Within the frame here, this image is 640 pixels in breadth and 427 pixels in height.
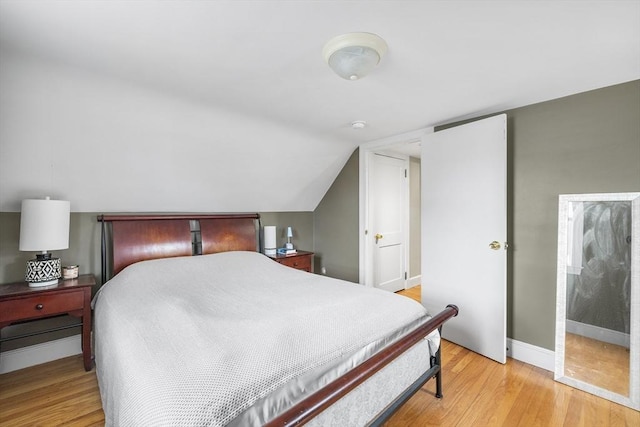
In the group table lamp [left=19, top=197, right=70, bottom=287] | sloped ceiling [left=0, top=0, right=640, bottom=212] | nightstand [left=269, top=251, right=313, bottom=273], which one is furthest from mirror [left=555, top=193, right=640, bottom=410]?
table lamp [left=19, top=197, right=70, bottom=287]

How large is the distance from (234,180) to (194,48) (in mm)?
1821

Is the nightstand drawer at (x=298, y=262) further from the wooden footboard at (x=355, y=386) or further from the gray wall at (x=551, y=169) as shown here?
the gray wall at (x=551, y=169)

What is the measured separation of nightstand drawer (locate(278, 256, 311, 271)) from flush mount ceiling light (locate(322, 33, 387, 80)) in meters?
2.40

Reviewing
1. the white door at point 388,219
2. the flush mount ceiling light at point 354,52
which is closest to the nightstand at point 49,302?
the flush mount ceiling light at point 354,52

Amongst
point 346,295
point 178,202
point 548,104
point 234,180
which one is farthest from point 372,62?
point 178,202

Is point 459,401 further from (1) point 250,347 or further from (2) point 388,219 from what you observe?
(2) point 388,219

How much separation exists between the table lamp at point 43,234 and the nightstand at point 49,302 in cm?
10

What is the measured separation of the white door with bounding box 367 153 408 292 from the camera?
12.8ft

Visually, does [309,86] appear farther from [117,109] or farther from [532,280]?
[532,280]

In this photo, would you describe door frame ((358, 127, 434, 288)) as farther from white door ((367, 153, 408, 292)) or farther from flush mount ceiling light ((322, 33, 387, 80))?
flush mount ceiling light ((322, 33, 387, 80))

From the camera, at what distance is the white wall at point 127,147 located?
194cm

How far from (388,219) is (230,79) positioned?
2922 millimetres

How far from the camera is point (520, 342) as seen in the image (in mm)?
2486

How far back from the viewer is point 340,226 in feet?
13.4
